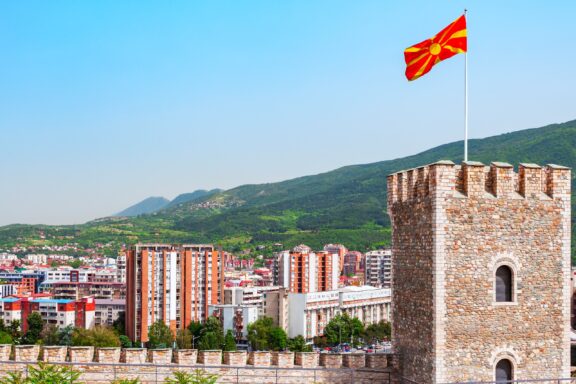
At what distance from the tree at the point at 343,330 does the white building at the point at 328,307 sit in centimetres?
635

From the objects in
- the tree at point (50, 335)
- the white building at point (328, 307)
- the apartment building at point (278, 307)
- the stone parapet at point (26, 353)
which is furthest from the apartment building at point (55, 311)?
the stone parapet at point (26, 353)

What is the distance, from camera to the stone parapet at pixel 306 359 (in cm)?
1577

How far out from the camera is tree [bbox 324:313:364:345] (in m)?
95.3

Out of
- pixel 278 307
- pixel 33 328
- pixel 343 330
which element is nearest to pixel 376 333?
pixel 343 330

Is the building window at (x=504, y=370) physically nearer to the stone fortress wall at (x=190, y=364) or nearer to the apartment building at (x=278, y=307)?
the stone fortress wall at (x=190, y=364)

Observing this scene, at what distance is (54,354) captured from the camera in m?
15.7

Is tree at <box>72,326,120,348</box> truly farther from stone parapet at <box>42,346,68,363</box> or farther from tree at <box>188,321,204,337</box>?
stone parapet at <box>42,346,68,363</box>

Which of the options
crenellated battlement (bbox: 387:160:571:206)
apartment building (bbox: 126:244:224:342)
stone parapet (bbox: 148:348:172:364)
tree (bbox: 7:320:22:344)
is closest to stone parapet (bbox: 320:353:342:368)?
stone parapet (bbox: 148:348:172:364)

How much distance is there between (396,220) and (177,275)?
83.9 metres

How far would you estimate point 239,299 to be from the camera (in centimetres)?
10862

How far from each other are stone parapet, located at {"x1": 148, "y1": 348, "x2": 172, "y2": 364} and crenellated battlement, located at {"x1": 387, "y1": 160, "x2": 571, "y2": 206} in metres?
5.65

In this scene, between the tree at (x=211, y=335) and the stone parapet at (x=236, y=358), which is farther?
the tree at (x=211, y=335)

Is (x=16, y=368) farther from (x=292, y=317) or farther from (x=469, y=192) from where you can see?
(x=292, y=317)

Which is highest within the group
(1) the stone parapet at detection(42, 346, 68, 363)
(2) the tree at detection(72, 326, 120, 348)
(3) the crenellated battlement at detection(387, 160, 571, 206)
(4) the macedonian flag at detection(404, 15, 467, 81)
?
(4) the macedonian flag at detection(404, 15, 467, 81)
